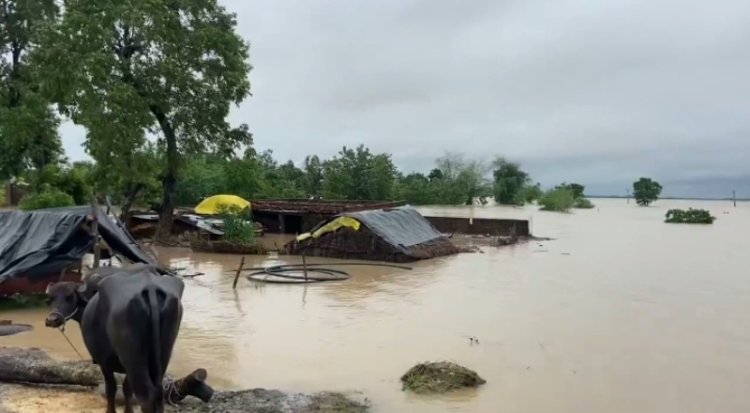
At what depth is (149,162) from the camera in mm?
24562

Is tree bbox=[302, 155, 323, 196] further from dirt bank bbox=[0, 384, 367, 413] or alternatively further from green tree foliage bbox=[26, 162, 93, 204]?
dirt bank bbox=[0, 384, 367, 413]

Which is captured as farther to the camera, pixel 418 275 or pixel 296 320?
pixel 418 275

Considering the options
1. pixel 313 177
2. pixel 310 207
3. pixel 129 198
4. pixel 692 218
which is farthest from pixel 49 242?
pixel 692 218

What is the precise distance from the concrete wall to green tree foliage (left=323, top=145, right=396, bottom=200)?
34.5ft

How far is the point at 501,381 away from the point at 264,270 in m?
10.8

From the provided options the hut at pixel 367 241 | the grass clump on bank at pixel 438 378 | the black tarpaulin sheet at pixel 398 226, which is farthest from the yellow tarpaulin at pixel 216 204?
the grass clump on bank at pixel 438 378

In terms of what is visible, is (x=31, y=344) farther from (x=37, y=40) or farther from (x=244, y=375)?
(x=37, y=40)

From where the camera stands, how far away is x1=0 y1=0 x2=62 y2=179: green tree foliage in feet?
82.3

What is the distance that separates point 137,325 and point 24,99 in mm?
23589

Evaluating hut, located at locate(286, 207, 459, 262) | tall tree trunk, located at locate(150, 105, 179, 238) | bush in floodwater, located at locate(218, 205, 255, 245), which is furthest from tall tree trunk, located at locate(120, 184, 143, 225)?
hut, located at locate(286, 207, 459, 262)

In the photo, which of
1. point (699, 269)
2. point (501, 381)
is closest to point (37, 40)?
point (501, 381)

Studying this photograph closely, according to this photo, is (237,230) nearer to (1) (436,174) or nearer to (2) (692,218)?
(2) (692,218)

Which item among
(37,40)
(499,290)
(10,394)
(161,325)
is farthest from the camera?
(37,40)

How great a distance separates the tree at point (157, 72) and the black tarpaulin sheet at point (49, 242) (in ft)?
36.3
